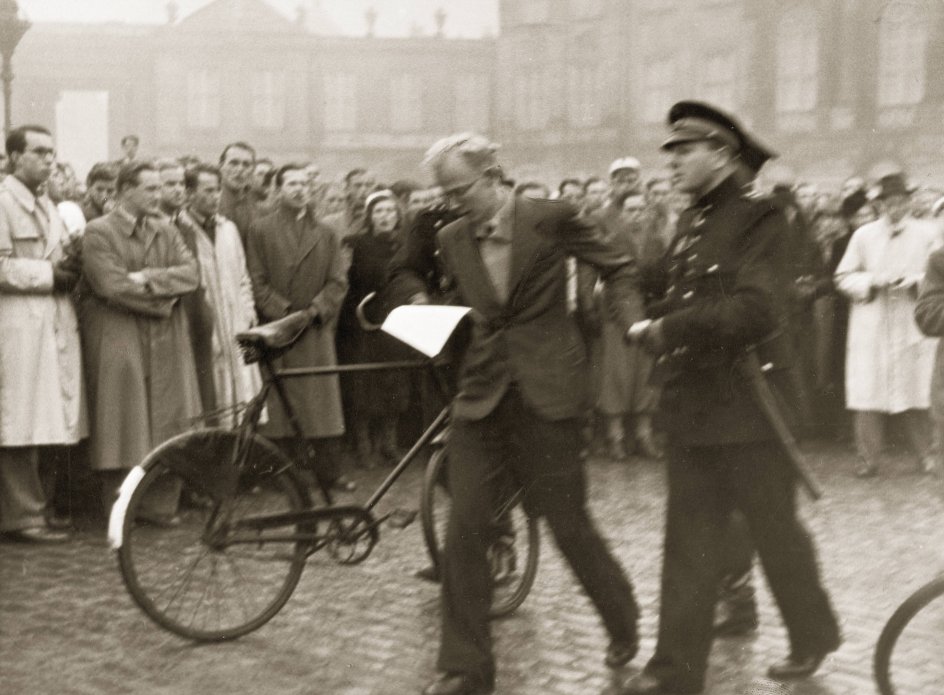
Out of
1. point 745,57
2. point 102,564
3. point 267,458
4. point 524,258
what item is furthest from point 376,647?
point 745,57

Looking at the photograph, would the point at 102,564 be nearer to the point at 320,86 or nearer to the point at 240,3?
the point at 240,3

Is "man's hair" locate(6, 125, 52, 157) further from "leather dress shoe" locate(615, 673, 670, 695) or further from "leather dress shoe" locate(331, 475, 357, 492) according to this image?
"leather dress shoe" locate(615, 673, 670, 695)

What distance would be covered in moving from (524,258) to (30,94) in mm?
30325

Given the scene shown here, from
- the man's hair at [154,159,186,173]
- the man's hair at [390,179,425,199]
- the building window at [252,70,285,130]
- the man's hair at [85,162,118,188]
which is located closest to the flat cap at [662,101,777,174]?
the man's hair at [154,159,186,173]

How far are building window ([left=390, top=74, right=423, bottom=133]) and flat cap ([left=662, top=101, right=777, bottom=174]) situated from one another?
2976 cm

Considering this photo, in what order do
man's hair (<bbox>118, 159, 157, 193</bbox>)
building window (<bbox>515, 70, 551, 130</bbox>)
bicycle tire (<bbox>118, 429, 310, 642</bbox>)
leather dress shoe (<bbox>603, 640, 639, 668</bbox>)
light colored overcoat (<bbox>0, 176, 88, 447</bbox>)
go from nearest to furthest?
leather dress shoe (<bbox>603, 640, 639, 668</bbox>)
bicycle tire (<bbox>118, 429, 310, 642</bbox>)
light colored overcoat (<bbox>0, 176, 88, 447</bbox>)
man's hair (<bbox>118, 159, 157, 193</bbox>)
building window (<bbox>515, 70, 551, 130</bbox>)

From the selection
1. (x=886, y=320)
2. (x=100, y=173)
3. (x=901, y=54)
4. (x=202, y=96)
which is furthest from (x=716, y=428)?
(x=202, y=96)

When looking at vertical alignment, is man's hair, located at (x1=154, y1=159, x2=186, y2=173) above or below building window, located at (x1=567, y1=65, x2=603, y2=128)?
below

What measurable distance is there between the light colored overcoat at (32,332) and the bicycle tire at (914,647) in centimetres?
469

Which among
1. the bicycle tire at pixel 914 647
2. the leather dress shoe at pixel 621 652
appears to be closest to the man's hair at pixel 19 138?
the leather dress shoe at pixel 621 652

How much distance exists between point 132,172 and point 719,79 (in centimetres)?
2448

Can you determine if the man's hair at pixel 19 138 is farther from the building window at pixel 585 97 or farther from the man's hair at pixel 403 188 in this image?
the building window at pixel 585 97

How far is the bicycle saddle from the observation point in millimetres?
5738

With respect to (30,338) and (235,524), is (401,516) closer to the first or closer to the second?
(235,524)
